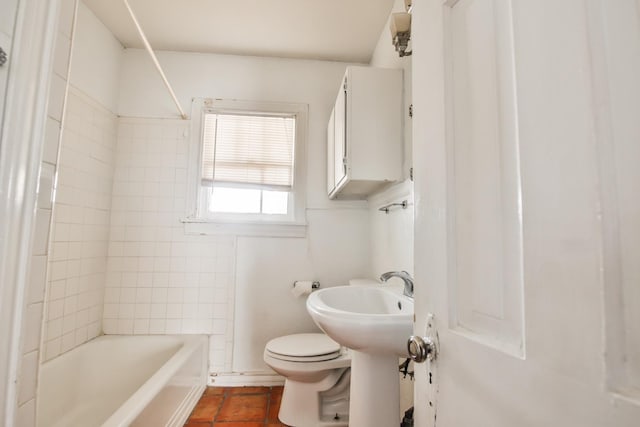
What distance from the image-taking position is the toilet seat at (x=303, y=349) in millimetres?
1522

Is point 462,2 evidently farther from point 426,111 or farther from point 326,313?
point 326,313

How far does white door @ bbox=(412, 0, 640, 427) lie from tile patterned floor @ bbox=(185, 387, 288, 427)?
145cm

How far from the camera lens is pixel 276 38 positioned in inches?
79.9

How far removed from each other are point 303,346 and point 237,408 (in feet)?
1.91

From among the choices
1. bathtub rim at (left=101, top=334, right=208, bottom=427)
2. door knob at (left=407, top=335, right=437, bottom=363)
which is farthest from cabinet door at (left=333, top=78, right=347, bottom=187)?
bathtub rim at (left=101, top=334, right=208, bottom=427)

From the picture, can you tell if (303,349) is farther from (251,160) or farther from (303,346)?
(251,160)

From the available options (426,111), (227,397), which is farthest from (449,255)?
(227,397)

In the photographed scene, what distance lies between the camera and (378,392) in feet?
3.68

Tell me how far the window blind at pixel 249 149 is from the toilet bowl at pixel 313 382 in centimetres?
117

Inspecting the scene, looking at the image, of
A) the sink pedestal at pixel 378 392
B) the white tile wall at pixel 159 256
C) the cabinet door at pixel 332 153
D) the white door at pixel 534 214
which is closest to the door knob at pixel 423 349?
the white door at pixel 534 214

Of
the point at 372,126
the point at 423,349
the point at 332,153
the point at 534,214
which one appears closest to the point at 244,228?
the point at 332,153

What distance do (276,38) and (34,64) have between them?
1766mm

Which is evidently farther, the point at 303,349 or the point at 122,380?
the point at 122,380

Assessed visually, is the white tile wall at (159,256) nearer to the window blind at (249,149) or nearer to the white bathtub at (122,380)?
the white bathtub at (122,380)
